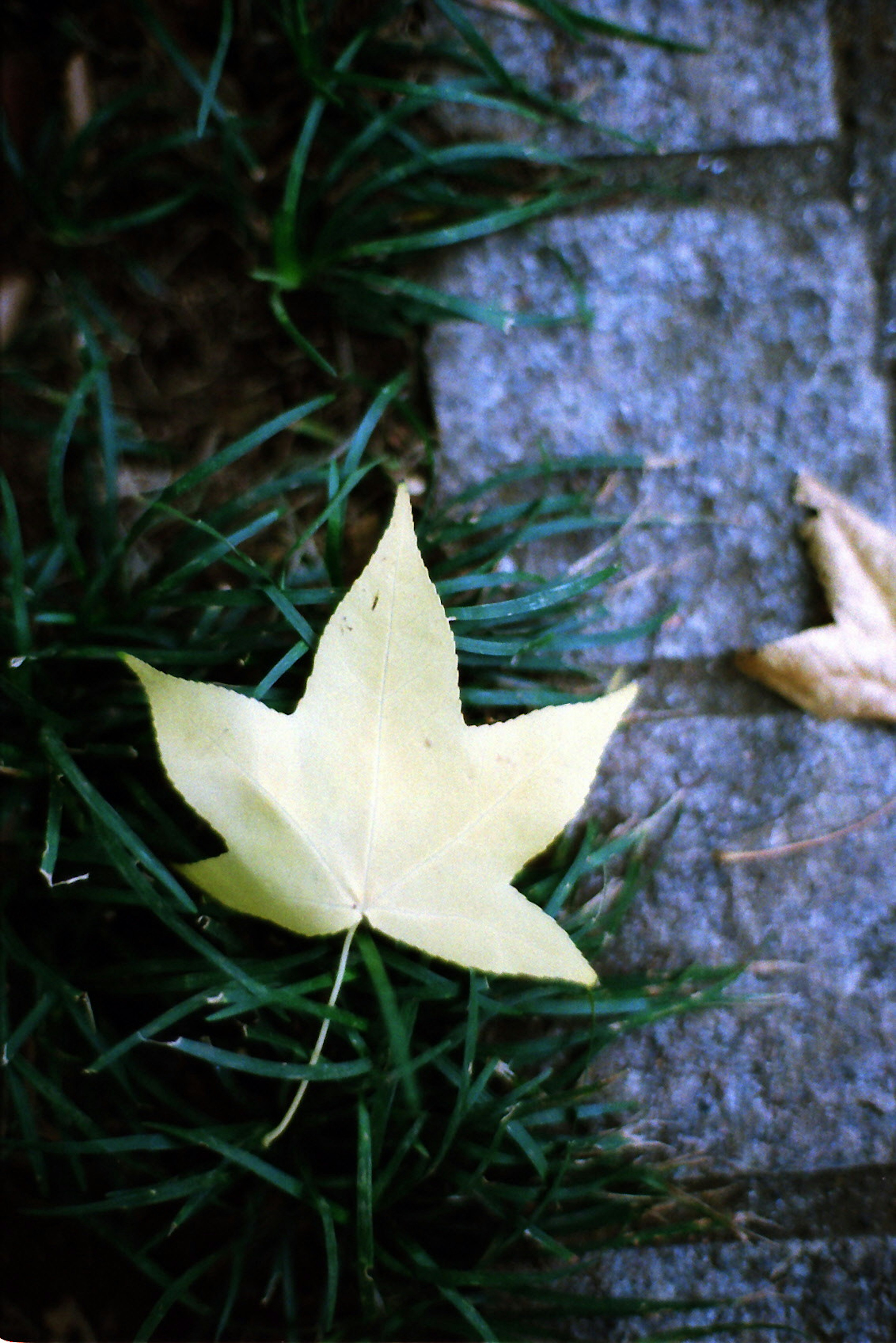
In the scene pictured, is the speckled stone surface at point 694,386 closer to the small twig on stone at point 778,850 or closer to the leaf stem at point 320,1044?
the small twig on stone at point 778,850

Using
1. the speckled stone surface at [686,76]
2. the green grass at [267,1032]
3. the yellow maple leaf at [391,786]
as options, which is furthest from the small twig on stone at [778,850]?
the speckled stone surface at [686,76]

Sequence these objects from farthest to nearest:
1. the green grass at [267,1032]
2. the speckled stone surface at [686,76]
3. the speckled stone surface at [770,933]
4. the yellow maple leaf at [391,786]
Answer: the speckled stone surface at [686,76] < the speckled stone surface at [770,933] < the green grass at [267,1032] < the yellow maple leaf at [391,786]

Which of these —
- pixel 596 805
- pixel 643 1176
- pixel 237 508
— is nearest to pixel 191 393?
pixel 237 508

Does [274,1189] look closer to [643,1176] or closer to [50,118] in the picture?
[643,1176]

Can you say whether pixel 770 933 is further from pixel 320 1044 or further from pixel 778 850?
pixel 320 1044

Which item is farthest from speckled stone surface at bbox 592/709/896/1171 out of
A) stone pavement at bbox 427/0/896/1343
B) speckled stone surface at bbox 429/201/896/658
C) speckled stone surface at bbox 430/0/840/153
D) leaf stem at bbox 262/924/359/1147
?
speckled stone surface at bbox 430/0/840/153

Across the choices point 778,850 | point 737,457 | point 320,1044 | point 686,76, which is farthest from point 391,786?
point 686,76
